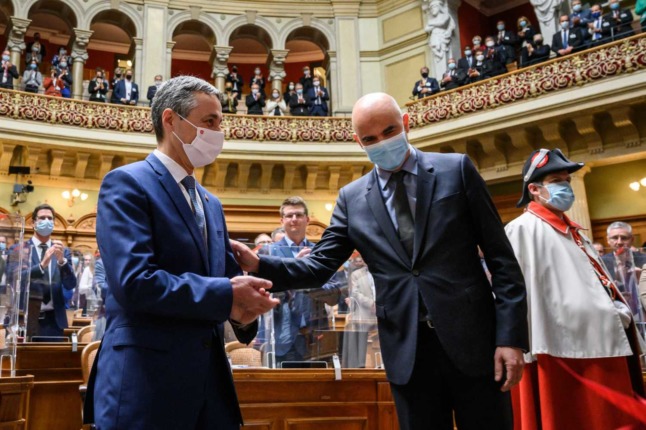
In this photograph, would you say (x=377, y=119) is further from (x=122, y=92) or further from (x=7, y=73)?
(x=7, y=73)

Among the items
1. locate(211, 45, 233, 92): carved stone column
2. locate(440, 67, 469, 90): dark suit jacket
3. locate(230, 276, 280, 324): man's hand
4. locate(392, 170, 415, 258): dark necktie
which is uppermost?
locate(211, 45, 233, 92): carved stone column

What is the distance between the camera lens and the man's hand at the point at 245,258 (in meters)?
1.96

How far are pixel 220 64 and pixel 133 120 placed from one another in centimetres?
311

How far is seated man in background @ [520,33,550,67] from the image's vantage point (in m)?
10.8

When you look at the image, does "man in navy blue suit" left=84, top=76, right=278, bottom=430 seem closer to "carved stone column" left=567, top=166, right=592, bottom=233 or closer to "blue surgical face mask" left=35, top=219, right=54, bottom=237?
"blue surgical face mask" left=35, top=219, right=54, bottom=237

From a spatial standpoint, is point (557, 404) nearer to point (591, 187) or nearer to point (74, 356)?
point (74, 356)

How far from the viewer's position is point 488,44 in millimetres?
11758

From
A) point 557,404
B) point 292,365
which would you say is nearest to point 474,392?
point 557,404

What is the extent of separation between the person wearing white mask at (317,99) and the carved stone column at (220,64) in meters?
2.27

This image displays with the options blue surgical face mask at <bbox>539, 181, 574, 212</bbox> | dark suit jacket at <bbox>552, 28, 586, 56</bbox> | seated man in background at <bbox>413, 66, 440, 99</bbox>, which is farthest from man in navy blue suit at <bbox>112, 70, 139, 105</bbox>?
blue surgical face mask at <bbox>539, 181, 574, 212</bbox>

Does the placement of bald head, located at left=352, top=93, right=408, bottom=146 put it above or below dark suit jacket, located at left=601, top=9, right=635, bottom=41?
below

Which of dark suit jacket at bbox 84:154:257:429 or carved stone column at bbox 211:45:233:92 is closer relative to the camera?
dark suit jacket at bbox 84:154:257:429

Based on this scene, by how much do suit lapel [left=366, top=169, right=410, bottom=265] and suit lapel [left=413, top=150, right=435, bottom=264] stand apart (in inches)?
2.1

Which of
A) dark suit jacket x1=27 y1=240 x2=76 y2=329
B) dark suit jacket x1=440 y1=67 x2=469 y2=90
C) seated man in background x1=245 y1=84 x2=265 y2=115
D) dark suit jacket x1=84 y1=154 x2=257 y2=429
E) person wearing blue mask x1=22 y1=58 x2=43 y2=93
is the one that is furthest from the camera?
seated man in background x1=245 y1=84 x2=265 y2=115
